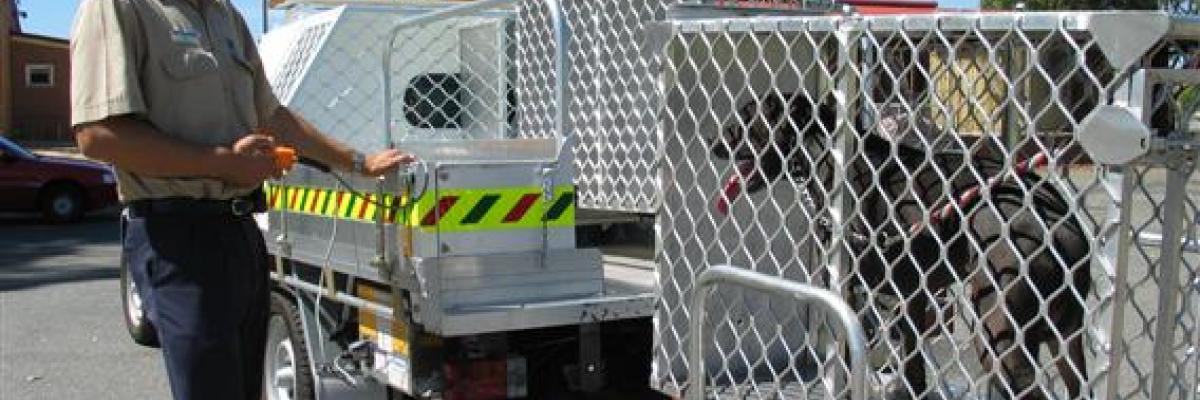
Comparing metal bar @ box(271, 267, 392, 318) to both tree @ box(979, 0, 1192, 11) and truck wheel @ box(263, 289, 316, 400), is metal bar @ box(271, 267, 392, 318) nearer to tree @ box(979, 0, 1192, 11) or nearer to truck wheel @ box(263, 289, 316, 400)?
truck wheel @ box(263, 289, 316, 400)

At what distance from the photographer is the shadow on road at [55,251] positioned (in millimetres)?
11336

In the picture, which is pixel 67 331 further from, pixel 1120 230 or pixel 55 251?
pixel 1120 230

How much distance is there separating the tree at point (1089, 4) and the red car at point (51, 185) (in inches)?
589

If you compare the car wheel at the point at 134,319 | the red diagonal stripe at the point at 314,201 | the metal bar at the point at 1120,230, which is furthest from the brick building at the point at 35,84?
the metal bar at the point at 1120,230

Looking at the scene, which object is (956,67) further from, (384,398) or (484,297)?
(384,398)

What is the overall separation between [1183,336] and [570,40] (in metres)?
2.90

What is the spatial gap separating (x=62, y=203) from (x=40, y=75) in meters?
27.7

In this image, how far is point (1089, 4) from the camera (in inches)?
846

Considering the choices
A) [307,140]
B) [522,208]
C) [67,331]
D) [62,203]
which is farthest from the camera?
[62,203]

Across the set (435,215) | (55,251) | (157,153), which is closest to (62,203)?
(55,251)

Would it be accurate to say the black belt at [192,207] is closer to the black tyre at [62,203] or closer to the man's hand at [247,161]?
the man's hand at [247,161]

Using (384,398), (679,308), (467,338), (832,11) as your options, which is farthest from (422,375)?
(832,11)

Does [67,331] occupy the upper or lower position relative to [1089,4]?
lower

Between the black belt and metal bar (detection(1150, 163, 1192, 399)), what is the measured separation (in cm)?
209
